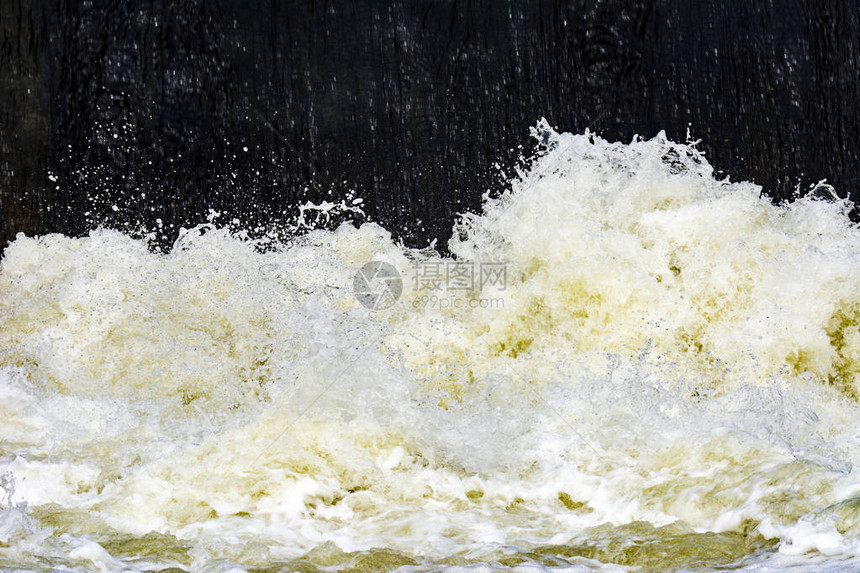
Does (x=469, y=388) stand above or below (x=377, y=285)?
below

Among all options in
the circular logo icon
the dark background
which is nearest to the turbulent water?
the circular logo icon

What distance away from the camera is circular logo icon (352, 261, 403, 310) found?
13.3 ft

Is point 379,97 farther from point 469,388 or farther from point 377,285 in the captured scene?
point 469,388

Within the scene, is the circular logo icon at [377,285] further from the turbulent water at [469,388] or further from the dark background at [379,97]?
the dark background at [379,97]

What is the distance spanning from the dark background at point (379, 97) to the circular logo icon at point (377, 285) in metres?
0.30

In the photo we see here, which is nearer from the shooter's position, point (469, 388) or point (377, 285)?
point (469, 388)

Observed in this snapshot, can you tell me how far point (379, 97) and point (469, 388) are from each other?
1800 millimetres

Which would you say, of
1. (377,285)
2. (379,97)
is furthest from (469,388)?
(379,97)

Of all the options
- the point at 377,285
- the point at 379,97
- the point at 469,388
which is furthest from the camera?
the point at 379,97

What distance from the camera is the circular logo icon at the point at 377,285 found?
4.07 metres

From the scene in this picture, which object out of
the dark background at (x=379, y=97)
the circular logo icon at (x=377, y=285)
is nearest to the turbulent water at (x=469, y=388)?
the circular logo icon at (x=377, y=285)

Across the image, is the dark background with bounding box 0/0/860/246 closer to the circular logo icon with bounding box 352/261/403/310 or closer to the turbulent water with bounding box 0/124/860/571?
the turbulent water with bounding box 0/124/860/571

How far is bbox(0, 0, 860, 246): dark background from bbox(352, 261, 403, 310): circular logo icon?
0.30 meters

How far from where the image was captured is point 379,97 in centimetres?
452
